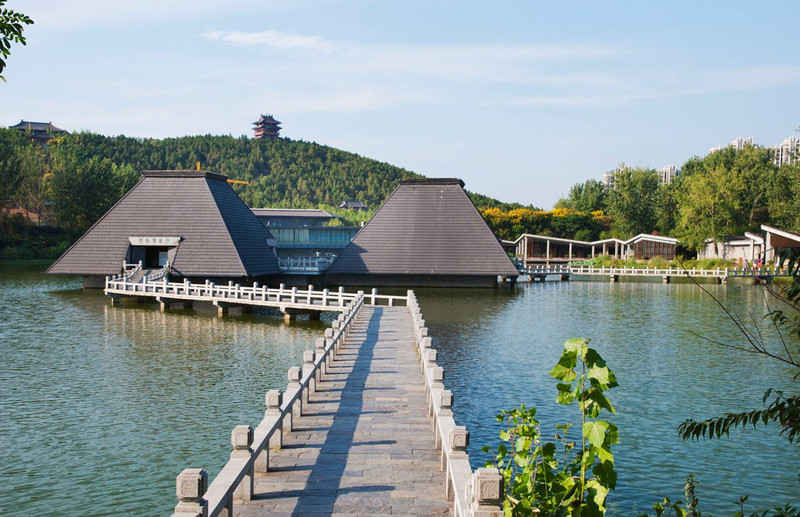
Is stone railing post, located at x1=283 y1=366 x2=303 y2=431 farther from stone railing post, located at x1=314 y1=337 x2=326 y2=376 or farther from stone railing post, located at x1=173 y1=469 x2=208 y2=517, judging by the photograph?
stone railing post, located at x1=173 y1=469 x2=208 y2=517

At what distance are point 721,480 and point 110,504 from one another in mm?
9890

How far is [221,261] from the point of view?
40.6 metres

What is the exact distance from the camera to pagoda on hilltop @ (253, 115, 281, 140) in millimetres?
157750

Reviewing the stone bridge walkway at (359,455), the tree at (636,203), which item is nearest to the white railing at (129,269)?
the stone bridge walkway at (359,455)

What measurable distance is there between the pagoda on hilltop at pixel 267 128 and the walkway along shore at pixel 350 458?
490 feet

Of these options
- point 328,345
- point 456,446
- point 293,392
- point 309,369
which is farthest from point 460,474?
point 328,345

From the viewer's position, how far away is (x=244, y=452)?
7676 mm

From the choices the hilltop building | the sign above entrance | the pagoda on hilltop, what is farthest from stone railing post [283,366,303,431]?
the pagoda on hilltop

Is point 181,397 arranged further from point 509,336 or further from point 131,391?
point 509,336

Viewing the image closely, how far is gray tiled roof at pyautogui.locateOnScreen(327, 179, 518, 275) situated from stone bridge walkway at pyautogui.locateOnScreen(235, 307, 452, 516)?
112 feet

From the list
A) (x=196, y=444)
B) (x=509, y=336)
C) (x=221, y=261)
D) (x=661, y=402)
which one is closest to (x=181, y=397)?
(x=196, y=444)

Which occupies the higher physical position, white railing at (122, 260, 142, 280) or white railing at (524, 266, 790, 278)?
white railing at (524, 266, 790, 278)

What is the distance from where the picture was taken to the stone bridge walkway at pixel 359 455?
25.7ft

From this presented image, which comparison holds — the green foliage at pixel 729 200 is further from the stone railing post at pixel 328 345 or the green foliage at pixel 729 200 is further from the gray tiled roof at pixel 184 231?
the stone railing post at pixel 328 345
